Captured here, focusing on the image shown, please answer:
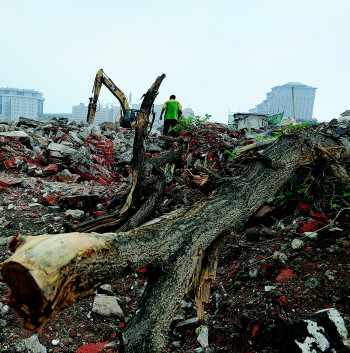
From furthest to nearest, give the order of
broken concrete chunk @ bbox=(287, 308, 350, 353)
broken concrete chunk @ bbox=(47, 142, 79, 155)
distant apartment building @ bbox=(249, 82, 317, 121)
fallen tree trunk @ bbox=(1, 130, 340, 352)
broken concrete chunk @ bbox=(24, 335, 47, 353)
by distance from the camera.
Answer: distant apartment building @ bbox=(249, 82, 317, 121) → broken concrete chunk @ bbox=(47, 142, 79, 155) → broken concrete chunk @ bbox=(24, 335, 47, 353) → broken concrete chunk @ bbox=(287, 308, 350, 353) → fallen tree trunk @ bbox=(1, 130, 340, 352)

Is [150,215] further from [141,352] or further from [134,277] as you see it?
[141,352]

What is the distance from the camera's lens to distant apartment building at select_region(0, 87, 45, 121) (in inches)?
3474

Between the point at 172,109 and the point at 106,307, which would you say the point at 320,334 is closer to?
the point at 106,307

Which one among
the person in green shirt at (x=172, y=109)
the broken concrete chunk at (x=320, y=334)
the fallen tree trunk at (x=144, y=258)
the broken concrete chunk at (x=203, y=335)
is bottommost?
the broken concrete chunk at (x=203, y=335)

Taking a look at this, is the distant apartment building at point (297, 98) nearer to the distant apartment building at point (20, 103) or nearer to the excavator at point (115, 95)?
the distant apartment building at point (20, 103)

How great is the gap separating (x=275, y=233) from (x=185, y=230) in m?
1.30

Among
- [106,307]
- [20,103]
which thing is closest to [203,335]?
[106,307]

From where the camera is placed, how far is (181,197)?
4168 millimetres

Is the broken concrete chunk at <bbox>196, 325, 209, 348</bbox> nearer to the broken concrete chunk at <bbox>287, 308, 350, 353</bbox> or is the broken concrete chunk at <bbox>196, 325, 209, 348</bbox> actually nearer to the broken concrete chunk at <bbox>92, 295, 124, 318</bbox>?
the broken concrete chunk at <bbox>287, 308, 350, 353</bbox>

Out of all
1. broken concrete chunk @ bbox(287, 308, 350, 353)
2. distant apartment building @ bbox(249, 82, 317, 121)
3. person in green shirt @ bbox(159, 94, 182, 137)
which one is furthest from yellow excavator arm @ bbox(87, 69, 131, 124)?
distant apartment building @ bbox(249, 82, 317, 121)

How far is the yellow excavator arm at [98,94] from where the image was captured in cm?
1236

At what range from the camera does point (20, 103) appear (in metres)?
90.8

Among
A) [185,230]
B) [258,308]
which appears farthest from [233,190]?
[258,308]

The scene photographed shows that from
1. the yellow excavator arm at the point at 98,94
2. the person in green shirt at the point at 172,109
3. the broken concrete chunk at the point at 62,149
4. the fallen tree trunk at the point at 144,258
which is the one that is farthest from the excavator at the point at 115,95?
the fallen tree trunk at the point at 144,258
